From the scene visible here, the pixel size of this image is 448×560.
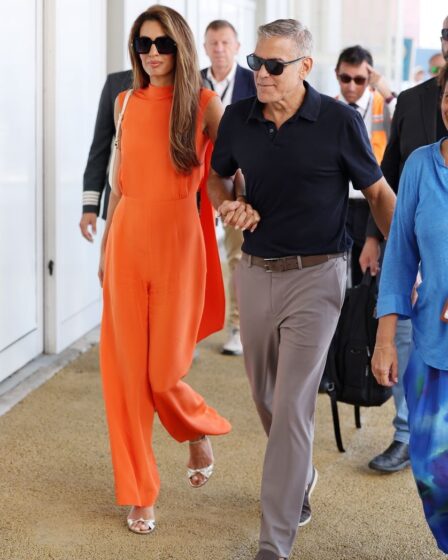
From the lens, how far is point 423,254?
3010 millimetres

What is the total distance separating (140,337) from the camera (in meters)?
3.84

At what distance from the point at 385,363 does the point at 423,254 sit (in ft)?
1.13

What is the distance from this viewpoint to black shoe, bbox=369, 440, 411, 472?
4539 mm

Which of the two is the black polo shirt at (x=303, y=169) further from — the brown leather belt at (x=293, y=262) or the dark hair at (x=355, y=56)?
the dark hair at (x=355, y=56)

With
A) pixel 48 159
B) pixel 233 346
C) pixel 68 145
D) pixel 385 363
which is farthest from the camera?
pixel 233 346

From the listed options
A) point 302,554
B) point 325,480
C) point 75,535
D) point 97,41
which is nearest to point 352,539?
point 302,554

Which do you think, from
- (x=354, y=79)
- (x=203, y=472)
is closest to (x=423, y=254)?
(x=203, y=472)

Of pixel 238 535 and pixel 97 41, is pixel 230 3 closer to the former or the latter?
pixel 97 41

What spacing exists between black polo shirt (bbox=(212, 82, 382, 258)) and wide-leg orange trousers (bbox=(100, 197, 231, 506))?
1.34ft

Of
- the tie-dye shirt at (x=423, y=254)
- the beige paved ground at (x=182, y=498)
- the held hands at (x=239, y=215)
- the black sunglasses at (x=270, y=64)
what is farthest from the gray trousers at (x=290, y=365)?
the black sunglasses at (x=270, y=64)

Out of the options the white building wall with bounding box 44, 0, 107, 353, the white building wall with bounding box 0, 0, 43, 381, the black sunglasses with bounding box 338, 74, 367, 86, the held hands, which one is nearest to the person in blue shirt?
the held hands

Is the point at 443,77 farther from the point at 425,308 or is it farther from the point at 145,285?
the point at 145,285

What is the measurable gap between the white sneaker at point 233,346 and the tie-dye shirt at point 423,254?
3.56 meters

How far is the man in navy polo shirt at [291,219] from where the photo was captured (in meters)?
3.41
